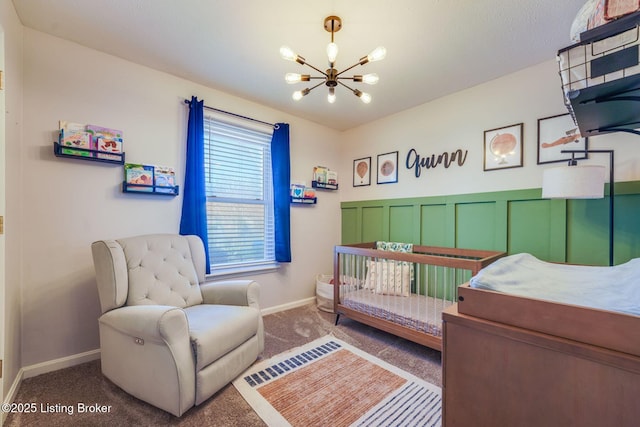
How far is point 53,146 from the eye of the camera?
1.89 metres

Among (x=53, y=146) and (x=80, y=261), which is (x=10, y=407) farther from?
(x=53, y=146)

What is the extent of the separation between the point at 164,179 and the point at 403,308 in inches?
95.4

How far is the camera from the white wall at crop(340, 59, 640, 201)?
2061 millimetres

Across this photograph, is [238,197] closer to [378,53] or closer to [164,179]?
[164,179]

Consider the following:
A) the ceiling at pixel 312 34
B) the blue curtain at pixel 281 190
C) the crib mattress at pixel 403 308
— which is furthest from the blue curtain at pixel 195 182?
the crib mattress at pixel 403 308

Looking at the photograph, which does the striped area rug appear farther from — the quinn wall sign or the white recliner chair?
the quinn wall sign

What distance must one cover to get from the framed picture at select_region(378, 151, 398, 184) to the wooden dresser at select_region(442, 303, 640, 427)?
8.06 feet

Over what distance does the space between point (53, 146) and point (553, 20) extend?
3546 millimetres

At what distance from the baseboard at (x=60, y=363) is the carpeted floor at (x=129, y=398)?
0.14 feet

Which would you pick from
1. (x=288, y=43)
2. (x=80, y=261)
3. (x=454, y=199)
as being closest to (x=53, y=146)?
(x=80, y=261)

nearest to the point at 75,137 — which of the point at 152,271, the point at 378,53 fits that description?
the point at 152,271

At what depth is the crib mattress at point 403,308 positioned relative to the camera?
207cm

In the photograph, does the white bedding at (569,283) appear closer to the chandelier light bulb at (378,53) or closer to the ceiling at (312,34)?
the chandelier light bulb at (378,53)

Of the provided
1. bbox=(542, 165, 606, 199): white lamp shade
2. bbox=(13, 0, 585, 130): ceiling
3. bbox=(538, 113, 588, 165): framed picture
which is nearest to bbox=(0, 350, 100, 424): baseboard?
bbox=(13, 0, 585, 130): ceiling
